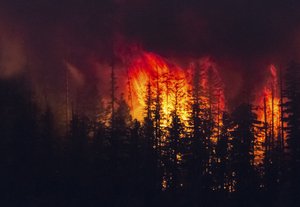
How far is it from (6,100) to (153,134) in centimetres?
2344

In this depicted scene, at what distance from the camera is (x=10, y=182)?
5484 cm

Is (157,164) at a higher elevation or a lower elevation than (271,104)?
lower

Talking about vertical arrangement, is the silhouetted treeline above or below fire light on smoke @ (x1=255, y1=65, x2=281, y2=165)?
below

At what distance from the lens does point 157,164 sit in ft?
182

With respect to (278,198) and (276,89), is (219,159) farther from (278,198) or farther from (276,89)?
(276,89)

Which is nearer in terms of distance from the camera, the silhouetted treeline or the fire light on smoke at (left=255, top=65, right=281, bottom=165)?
the silhouetted treeline

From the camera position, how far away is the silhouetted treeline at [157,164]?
48969 mm

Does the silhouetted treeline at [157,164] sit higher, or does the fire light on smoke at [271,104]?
the fire light on smoke at [271,104]

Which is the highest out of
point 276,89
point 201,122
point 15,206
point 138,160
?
point 276,89

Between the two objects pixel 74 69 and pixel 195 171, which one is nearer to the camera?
pixel 195 171

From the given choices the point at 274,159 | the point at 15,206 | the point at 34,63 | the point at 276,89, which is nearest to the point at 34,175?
the point at 15,206

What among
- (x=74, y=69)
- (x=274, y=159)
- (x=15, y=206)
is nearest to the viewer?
(x=15, y=206)

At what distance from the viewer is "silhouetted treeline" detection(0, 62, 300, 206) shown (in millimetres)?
48969

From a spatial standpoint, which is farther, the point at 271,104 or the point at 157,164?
the point at 271,104
